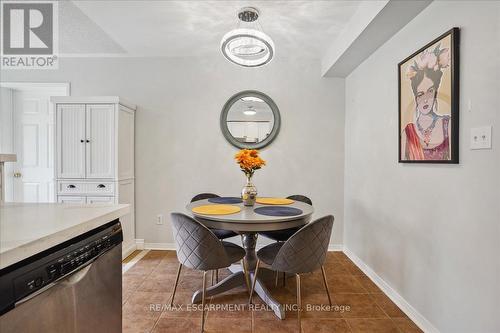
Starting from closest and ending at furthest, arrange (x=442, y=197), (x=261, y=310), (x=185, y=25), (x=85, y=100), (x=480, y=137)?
1. (x=480, y=137)
2. (x=442, y=197)
3. (x=261, y=310)
4. (x=185, y=25)
5. (x=85, y=100)

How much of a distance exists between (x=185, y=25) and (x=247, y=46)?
0.97m

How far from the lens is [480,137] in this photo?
134 centimetres

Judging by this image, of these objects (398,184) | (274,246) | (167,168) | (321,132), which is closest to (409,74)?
(398,184)

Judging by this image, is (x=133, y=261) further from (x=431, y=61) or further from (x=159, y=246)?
(x=431, y=61)

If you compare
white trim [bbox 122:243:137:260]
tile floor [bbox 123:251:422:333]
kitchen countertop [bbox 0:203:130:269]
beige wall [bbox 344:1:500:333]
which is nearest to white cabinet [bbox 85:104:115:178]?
white trim [bbox 122:243:137:260]

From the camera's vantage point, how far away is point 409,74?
6.35 ft

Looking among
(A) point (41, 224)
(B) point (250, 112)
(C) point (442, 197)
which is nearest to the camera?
(A) point (41, 224)

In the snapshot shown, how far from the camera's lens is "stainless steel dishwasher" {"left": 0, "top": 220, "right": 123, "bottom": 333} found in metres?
→ 0.64

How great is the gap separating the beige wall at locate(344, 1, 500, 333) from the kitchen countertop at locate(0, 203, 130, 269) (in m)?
1.79

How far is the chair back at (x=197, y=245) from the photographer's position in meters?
1.70

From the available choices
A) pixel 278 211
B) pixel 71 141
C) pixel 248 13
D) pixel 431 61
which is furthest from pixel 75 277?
pixel 71 141

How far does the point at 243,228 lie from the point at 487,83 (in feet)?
5.21

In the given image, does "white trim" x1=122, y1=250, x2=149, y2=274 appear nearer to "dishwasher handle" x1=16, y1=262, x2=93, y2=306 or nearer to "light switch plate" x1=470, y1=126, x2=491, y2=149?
"dishwasher handle" x1=16, y1=262, x2=93, y2=306

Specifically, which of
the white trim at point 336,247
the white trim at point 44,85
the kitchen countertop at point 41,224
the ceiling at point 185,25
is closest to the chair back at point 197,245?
the kitchen countertop at point 41,224
